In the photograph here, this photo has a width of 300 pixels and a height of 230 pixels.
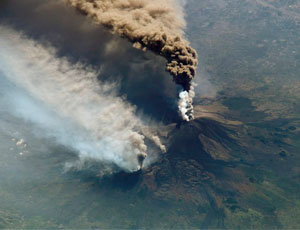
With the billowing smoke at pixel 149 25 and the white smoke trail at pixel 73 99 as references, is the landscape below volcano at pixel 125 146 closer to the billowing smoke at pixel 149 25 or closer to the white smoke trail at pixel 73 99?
the white smoke trail at pixel 73 99

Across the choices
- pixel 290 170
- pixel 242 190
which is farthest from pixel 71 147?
pixel 290 170

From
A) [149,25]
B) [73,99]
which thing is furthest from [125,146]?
[149,25]

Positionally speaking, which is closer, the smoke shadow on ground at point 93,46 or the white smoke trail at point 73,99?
the smoke shadow on ground at point 93,46

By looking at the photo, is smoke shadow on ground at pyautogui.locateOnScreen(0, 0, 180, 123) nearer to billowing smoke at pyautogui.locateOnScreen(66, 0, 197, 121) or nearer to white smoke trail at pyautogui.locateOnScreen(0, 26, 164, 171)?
white smoke trail at pyautogui.locateOnScreen(0, 26, 164, 171)

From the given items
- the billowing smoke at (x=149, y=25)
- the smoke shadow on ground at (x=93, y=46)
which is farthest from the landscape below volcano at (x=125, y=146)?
the billowing smoke at (x=149, y=25)

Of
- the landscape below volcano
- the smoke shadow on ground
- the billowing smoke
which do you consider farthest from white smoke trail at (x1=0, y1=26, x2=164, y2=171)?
the billowing smoke

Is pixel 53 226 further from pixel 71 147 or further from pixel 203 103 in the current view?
pixel 203 103

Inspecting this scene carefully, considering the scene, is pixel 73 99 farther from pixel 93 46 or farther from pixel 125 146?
pixel 125 146
